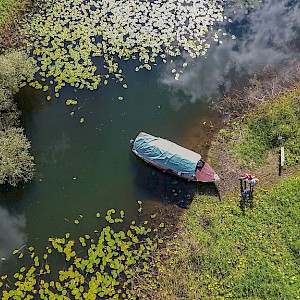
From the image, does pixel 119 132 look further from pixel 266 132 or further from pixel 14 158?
pixel 266 132

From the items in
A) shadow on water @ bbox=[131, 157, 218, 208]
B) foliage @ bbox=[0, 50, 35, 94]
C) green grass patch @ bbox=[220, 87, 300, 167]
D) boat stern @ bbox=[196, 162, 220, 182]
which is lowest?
shadow on water @ bbox=[131, 157, 218, 208]

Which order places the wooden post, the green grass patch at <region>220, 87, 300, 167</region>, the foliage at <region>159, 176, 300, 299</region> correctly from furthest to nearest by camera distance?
Answer: the green grass patch at <region>220, 87, 300, 167</region> < the wooden post < the foliage at <region>159, 176, 300, 299</region>

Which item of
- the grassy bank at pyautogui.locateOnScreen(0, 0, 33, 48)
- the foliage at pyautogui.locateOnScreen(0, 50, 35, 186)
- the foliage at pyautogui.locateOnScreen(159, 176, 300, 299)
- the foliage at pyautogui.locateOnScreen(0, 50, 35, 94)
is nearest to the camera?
the foliage at pyautogui.locateOnScreen(159, 176, 300, 299)

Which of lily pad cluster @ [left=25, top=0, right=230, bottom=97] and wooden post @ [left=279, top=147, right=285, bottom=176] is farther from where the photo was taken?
lily pad cluster @ [left=25, top=0, right=230, bottom=97]

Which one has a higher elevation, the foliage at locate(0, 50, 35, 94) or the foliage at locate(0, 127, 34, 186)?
the foliage at locate(0, 50, 35, 94)

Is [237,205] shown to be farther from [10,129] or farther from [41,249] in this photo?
[10,129]

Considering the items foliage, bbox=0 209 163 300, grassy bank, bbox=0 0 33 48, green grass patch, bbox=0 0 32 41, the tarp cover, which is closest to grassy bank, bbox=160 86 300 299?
foliage, bbox=0 209 163 300

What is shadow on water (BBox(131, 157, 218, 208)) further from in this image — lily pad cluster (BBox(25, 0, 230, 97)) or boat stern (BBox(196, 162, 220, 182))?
lily pad cluster (BBox(25, 0, 230, 97))
